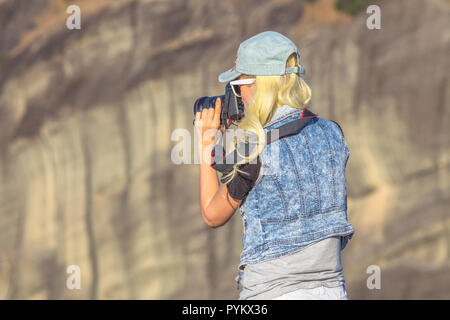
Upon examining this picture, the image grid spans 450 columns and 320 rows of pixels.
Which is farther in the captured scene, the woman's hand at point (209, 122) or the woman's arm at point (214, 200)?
the woman's hand at point (209, 122)

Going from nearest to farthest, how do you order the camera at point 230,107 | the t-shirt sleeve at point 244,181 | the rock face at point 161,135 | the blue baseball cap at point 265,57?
the t-shirt sleeve at point 244,181
the blue baseball cap at point 265,57
the camera at point 230,107
the rock face at point 161,135

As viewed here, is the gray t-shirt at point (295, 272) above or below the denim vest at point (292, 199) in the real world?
below

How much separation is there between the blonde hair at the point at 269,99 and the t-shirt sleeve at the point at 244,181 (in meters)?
0.02

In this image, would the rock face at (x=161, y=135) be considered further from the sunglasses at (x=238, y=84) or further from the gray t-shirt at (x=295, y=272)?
the gray t-shirt at (x=295, y=272)

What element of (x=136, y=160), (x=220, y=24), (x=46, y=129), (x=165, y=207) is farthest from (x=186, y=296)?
(x=220, y=24)

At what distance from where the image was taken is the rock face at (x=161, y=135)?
8.84 m

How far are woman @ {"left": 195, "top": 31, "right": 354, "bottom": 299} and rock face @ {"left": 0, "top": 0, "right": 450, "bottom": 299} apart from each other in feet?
22.0

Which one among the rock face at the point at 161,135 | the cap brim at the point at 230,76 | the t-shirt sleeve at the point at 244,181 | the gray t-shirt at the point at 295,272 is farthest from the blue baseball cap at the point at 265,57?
the rock face at the point at 161,135

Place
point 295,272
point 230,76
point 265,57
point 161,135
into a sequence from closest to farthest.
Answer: point 295,272, point 265,57, point 230,76, point 161,135

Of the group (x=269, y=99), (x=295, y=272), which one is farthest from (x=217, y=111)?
(x=295, y=272)

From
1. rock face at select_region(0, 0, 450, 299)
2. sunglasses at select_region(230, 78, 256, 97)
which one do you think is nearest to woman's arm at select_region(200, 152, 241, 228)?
sunglasses at select_region(230, 78, 256, 97)

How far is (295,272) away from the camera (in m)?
2.12

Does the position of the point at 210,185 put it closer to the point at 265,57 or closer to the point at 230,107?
the point at 230,107

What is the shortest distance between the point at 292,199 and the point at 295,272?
22 cm
